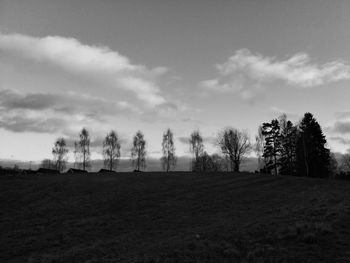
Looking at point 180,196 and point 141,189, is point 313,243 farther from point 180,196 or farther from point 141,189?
point 141,189

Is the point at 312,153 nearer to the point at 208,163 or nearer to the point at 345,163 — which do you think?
the point at 208,163

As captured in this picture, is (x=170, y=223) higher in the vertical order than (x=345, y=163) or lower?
lower

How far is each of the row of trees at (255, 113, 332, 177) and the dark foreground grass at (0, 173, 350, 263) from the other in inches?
1128

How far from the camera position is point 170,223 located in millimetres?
24375

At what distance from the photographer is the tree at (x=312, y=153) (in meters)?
71.7

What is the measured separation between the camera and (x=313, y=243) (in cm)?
1350

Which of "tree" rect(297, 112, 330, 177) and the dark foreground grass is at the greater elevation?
"tree" rect(297, 112, 330, 177)

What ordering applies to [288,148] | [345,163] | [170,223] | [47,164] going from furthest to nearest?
[47,164], [345,163], [288,148], [170,223]

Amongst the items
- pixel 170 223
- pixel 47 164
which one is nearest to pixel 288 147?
pixel 170 223

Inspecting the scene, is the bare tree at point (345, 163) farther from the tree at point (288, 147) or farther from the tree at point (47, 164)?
the tree at point (47, 164)

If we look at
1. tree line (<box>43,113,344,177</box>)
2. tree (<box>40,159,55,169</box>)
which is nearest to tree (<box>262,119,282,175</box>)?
tree line (<box>43,113,344,177</box>)

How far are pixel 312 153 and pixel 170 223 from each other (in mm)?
58343

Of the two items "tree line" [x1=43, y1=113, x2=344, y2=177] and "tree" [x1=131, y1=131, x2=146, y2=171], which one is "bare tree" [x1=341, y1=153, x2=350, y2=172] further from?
"tree" [x1=131, y1=131, x2=146, y2=171]

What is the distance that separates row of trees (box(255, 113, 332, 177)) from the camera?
72.1 m
